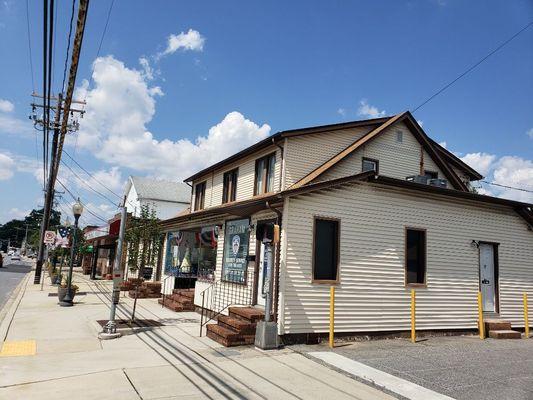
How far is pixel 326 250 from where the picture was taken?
1095 cm

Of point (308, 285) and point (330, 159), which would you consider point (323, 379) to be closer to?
point (308, 285)

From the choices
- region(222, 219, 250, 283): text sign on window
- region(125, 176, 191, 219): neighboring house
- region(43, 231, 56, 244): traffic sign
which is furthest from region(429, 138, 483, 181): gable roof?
region(125, 176, 191, 219): neighboring house

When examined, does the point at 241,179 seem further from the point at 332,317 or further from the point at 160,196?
the point at 160,196

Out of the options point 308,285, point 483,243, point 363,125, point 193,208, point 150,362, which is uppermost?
point 363,125

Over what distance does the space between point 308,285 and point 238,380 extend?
148 inches

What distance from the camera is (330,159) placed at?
14.9m

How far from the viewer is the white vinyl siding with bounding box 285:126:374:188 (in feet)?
45.5

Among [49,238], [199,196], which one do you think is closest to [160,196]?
[49,238]

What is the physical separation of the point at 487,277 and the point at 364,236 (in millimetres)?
5255

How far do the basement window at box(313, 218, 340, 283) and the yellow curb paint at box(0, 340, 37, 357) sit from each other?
6563 mm

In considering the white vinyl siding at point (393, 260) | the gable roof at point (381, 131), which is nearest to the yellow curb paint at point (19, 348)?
the white vinyl siding at point (393, 260)

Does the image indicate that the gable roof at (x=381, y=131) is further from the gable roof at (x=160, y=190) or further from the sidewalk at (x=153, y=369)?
the gable roof at (x=160, y=190)

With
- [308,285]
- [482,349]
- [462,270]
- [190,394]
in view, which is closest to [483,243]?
[462,270]

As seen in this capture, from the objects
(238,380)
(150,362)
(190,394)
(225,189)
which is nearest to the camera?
(190,394)
